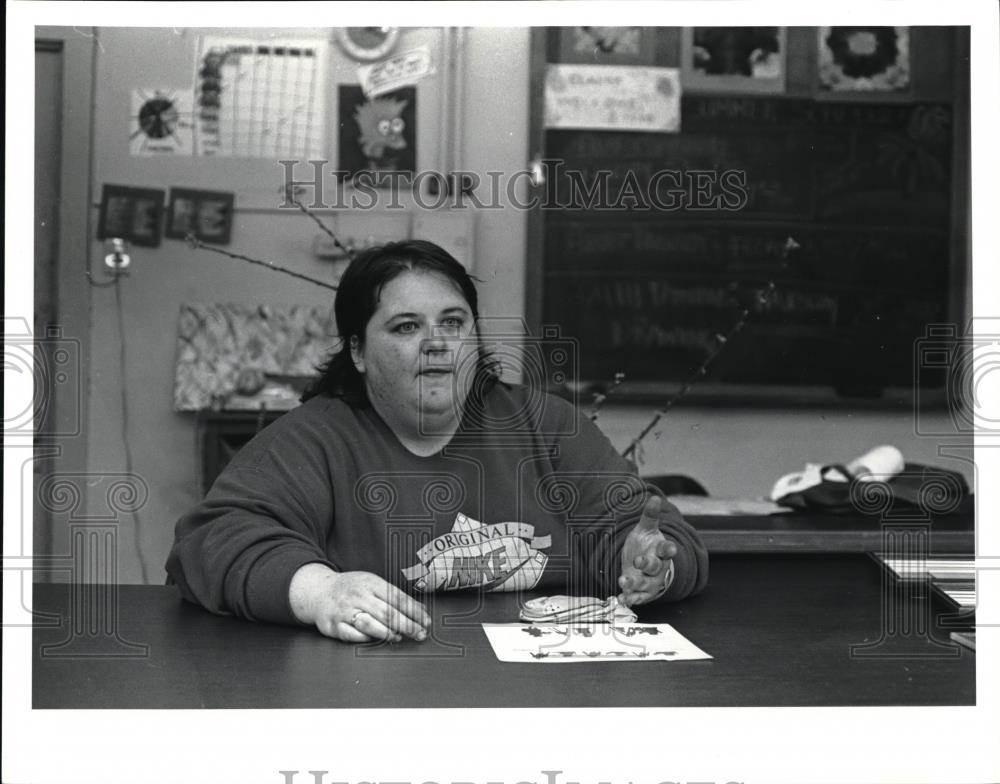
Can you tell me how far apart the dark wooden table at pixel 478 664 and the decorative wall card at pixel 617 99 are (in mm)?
A: 1932

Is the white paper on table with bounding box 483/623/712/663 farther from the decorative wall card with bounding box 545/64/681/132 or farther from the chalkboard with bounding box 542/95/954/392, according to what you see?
the decorative wall card with bounding box 545/64/681/132

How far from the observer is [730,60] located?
3.25 metres

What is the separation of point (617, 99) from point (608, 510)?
1.77m

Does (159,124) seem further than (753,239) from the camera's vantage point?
No

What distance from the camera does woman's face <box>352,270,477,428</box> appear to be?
180cm

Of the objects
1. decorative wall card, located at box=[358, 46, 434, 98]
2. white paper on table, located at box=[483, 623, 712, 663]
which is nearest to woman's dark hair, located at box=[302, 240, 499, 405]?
white paper on table, located at box=[483, 623, 712, 663]

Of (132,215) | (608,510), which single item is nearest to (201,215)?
(132,215)

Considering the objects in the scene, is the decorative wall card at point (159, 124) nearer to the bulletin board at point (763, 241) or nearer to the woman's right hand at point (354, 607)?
the bulletin board at point (763, 241)

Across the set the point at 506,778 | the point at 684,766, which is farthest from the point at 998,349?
the point at 506,778

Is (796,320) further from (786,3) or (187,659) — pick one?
(187,659)

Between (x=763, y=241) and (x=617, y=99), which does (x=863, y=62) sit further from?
(x=617, y=99)

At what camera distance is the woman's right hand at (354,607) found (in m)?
1.35

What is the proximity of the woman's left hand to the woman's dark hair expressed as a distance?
43cm

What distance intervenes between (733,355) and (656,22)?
1.85 m
